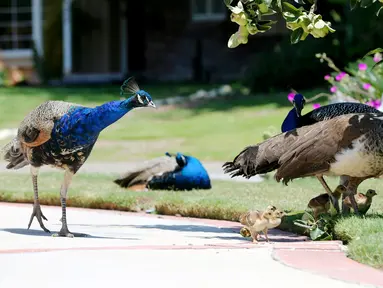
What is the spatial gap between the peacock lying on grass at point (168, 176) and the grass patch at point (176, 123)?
A: 159cm

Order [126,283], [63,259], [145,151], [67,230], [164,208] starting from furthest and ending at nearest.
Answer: [145,151], [164,208], [67,230], [63,259], [126,283]

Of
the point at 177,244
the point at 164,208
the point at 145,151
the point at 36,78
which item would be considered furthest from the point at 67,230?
the point at 36,78

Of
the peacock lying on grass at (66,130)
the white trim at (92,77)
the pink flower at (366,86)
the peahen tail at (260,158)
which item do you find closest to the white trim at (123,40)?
the white trim at (92,77)

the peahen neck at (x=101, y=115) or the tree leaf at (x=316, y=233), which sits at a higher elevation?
the peahen neck at (x=101, y=115)

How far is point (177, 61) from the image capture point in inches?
1244

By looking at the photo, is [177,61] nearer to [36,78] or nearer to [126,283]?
[36,78]

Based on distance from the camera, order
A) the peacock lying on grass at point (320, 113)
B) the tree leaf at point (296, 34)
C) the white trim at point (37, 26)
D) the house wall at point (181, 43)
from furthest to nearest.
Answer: the house wall at point (181, 43)
the white trim at point (37, 26)
the peacock lying on grass at point (320, 113)
the tree leaf at point (296, 34)

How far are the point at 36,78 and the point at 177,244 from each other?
2308 cm

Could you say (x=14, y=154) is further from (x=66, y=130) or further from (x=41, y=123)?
(x=66, y=130)

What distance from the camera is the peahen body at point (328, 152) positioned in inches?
333

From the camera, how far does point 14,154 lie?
951 centimetres

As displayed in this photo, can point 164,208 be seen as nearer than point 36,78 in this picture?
Yes

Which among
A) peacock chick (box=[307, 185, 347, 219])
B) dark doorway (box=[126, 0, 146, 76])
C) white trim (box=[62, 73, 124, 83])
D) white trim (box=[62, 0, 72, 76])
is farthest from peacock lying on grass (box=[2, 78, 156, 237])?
dark doorway (box=[126, 0, 146, 76])

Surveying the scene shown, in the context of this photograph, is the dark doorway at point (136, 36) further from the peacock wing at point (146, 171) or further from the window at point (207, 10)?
the peacock wing at point (146, 171)
